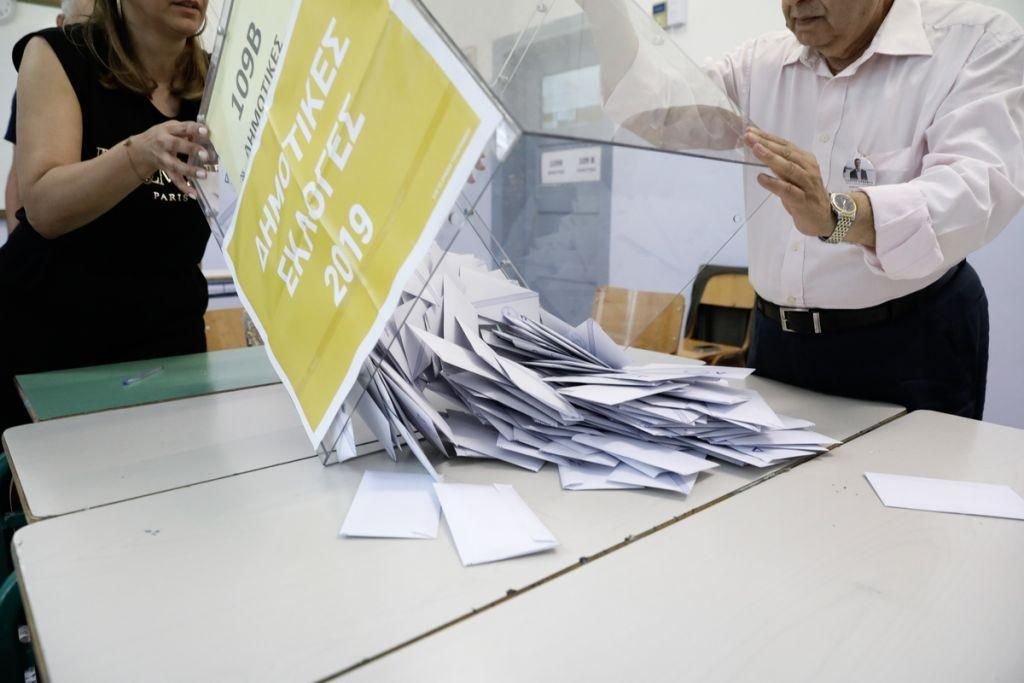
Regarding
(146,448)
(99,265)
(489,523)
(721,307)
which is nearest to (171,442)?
(146,448)

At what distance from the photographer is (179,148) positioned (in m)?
0.87

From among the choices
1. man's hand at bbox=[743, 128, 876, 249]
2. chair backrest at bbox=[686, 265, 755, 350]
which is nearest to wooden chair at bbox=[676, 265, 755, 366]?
chair backrest at bbox=[686, 265, 755, 350]

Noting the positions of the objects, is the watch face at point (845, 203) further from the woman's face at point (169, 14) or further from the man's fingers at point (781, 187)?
the woman's face at point (169, 14)

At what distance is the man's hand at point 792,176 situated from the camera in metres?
0.83

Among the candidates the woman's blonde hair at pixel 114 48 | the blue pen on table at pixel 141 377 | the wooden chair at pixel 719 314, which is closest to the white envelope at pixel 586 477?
the blue pen on table at pixel 141 377

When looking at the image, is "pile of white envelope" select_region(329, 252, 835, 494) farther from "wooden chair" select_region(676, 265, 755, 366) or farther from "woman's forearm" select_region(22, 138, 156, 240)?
"wooden chair" select_region(676, 265, 755, 366)

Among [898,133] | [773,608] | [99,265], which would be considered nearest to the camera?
[773,608]

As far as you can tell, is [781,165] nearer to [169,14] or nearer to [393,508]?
[393,508]

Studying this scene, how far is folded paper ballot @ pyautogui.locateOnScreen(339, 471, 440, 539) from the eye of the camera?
582mm

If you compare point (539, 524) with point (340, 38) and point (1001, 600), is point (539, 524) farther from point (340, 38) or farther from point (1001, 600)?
point (340, 38)

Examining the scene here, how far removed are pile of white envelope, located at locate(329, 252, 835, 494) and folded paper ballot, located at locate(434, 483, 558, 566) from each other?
0.22ft

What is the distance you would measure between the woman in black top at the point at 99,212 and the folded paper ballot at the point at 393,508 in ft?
2.37

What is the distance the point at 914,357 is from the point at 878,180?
33 centimetres

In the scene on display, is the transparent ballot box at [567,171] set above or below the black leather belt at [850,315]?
above
